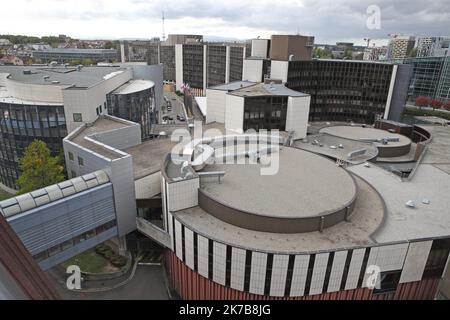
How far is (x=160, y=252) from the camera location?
40250mm

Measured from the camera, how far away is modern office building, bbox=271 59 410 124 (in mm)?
80938

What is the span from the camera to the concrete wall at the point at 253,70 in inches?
3176

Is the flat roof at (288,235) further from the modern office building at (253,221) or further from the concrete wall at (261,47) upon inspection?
the concrete wall at (261,47)

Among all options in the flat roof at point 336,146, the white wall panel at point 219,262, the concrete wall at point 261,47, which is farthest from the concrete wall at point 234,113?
the concrete wall at point 261,47

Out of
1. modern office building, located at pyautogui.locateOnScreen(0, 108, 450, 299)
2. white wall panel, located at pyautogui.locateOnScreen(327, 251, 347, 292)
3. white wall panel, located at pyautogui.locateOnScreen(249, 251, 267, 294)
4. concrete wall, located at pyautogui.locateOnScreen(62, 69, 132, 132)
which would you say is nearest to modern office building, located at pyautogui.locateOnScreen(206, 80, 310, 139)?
modern office building, located at pyautogui.locateOnScreen(0, 108, 450, 299)

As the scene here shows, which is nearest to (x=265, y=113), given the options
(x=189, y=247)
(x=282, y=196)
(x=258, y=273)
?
(x=282, y=196)

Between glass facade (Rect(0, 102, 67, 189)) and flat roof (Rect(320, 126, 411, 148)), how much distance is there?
5011 cm

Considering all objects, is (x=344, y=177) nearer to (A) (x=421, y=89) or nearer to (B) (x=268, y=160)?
(B) (x=268, y=160)

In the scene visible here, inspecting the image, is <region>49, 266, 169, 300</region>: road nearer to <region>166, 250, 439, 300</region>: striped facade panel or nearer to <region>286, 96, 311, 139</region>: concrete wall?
<region>166, 250, 439, 300</region>: striped facade panel

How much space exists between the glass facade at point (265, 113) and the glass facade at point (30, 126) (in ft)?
100

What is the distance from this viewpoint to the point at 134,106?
197 feet

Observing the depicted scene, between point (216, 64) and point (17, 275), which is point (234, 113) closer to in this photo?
point (17, 275)
